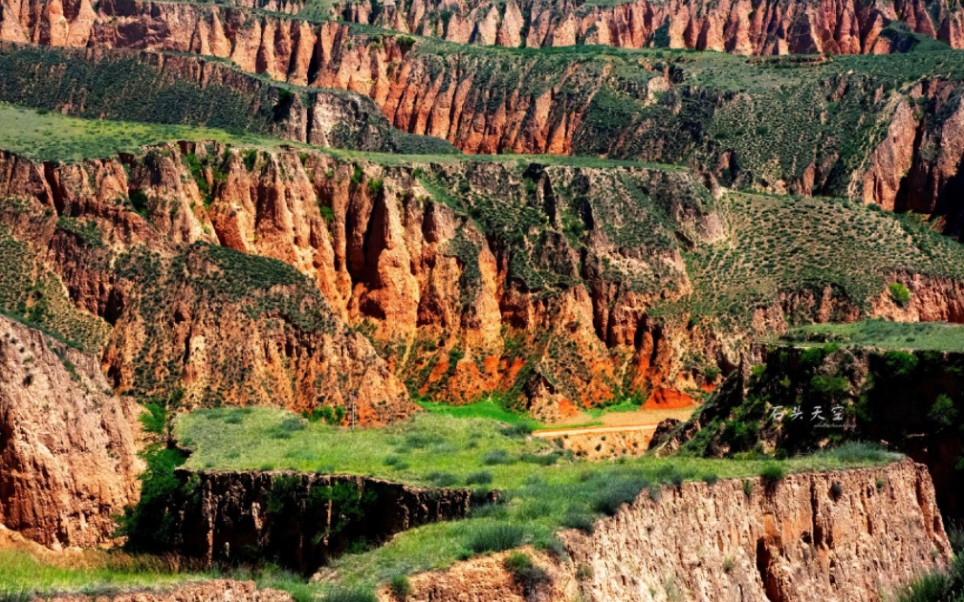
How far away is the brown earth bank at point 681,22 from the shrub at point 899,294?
56.4 meters

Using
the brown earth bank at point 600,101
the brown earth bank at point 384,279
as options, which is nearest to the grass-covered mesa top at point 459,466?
the brown earth bank at point 384,279

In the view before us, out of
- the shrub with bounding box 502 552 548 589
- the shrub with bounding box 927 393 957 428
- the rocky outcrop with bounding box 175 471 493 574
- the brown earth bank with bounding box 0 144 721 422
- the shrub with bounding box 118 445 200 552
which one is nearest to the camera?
the shrub with bounding box 502 552 548 589

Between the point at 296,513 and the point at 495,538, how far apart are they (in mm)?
11482

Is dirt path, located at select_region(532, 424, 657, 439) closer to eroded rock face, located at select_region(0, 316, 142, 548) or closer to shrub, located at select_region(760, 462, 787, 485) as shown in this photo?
eroded rock face, located at select_region(0, 316, 142, 548)

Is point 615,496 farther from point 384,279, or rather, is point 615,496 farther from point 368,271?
point 368,271

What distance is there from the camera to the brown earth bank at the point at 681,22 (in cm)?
13762

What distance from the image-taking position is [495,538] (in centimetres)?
2406

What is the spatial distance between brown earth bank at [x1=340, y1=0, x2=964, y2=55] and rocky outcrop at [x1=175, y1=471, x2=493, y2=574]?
11131 cm

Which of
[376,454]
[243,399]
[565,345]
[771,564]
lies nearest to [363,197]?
[565,345]

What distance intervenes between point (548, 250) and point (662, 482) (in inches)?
2180

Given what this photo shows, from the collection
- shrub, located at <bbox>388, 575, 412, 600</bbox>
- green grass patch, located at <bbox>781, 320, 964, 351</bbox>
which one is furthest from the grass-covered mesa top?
green grass patch, located at <bbox>781, 320, 964, 351</bbox>

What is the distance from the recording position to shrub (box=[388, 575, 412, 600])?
22000 millimetres

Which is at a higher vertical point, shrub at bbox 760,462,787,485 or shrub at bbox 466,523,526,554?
shrub at bbox 760,462,787,485

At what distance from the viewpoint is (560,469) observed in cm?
3444
